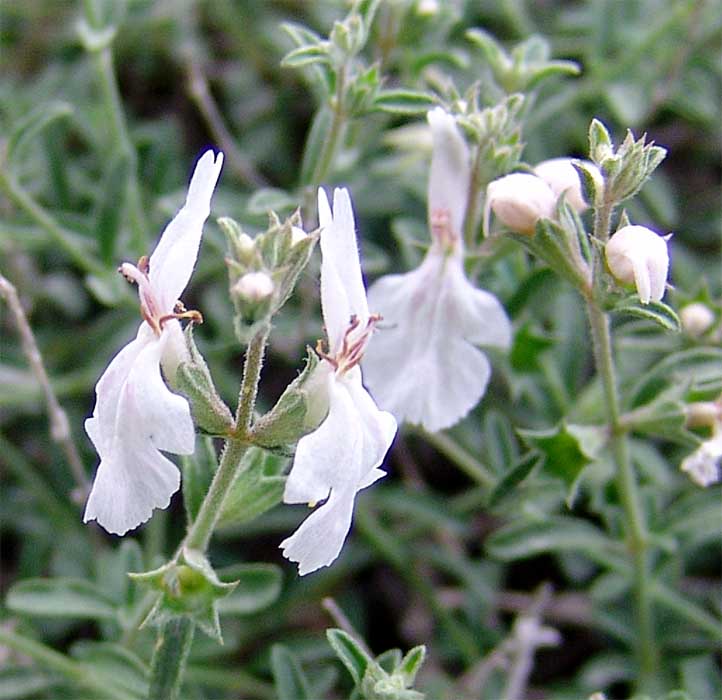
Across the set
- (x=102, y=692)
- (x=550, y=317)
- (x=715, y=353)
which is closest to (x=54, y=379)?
(x=102, y=692)

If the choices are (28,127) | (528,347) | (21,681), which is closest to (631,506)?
(528,347)

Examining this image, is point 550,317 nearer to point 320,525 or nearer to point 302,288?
point 302,288

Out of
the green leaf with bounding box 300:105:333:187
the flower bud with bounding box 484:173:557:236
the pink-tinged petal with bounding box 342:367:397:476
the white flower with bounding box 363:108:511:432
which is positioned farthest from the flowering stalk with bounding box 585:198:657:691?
the green leaf with bounding box 300:105:333:187

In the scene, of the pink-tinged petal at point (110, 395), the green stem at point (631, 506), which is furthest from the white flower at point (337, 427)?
the green stem at point (631, 506)

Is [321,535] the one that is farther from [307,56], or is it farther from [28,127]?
[28,127]

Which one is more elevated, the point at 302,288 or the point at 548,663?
the point at 302,288

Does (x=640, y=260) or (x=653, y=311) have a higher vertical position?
(x=640, y=260)
